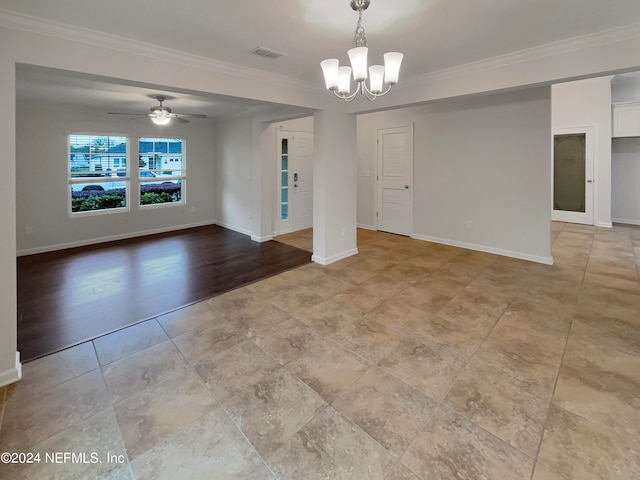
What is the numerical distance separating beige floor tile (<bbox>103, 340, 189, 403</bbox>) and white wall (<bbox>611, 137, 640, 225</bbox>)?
9403mm

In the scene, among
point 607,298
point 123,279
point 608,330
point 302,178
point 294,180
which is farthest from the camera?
point 302,178

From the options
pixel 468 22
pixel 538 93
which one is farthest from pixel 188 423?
pixel 538 93

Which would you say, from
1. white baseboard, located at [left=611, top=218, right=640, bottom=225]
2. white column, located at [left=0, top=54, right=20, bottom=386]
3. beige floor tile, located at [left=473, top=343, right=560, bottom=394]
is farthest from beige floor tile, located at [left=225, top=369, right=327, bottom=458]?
white baseboard, located at [left=611, top=218, right=640, bottom=225]

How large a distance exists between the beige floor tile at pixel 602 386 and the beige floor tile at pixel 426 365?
618mm

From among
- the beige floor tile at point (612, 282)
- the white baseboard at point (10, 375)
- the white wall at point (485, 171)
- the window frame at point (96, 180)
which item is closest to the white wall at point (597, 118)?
the white wall at point (485, 171)

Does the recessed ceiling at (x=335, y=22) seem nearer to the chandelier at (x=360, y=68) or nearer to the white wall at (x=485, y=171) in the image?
the chandelier at (x=360, y=68)

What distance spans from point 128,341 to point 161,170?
505cm

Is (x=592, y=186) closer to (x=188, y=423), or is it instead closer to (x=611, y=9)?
(x=611, y=9)

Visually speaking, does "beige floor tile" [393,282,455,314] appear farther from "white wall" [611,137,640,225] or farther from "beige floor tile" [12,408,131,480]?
"white wall" [611,137,640,225]

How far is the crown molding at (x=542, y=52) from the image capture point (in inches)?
100

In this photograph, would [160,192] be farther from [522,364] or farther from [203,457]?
[522,364]

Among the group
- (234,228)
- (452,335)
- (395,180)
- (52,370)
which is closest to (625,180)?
(395,180)

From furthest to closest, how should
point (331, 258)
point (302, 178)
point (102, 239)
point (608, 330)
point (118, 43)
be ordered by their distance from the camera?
point (302, 178) < point (102, 239) < point (331, 258) < point (608, 330) < point (118, 43)

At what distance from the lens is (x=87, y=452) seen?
5.34 ft
